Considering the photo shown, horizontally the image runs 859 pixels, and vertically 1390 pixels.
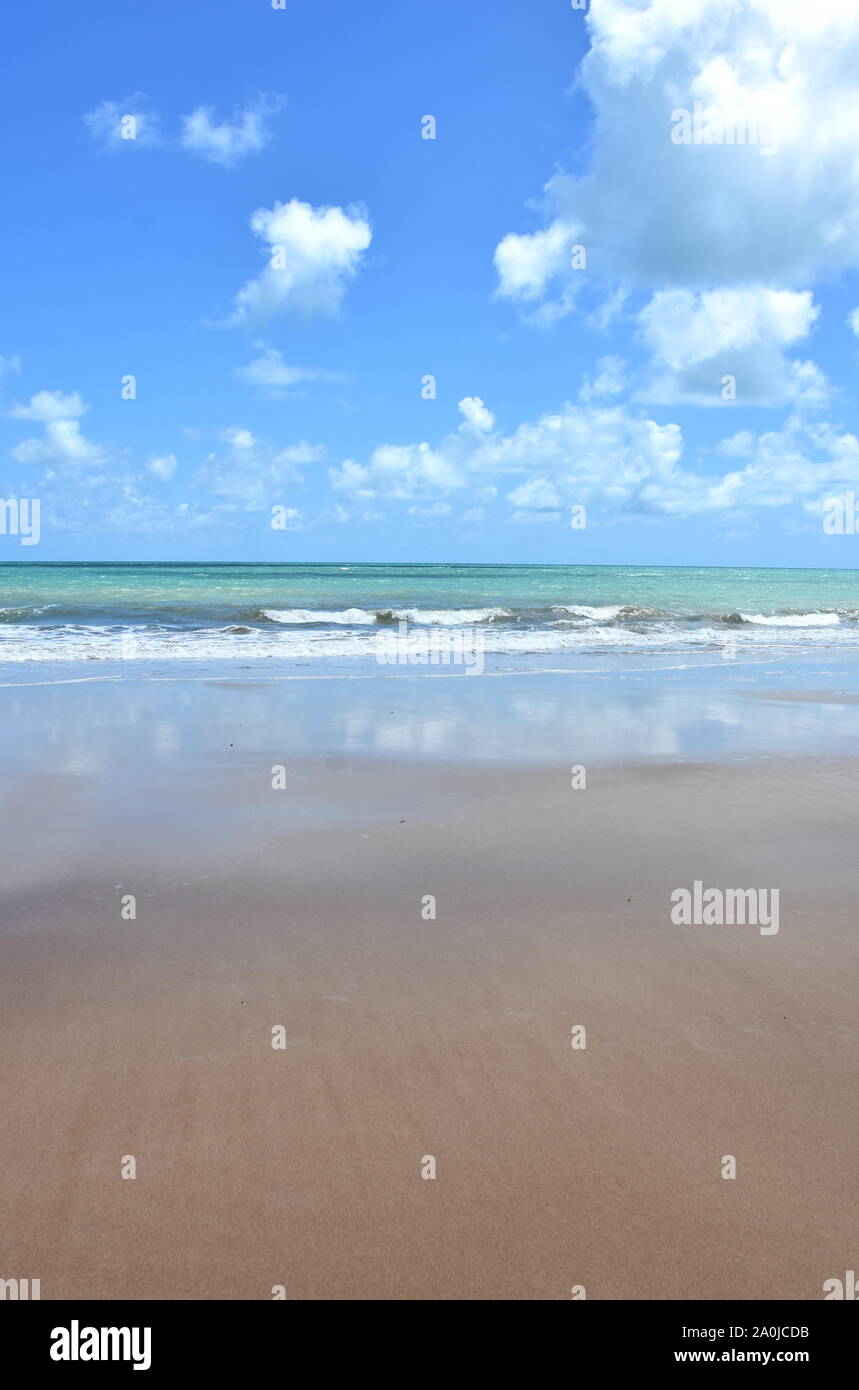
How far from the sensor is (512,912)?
486 cm

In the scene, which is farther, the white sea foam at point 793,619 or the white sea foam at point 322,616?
the white sea foam at point 793,619

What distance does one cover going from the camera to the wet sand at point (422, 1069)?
98.0 inches

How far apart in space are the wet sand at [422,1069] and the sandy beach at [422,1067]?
0.5 inches

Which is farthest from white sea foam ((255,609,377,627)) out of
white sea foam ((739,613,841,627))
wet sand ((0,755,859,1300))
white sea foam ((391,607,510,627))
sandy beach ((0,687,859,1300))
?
wet sand ((0,755,859,1300))

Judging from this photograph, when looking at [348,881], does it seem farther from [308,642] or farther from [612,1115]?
[308,642]

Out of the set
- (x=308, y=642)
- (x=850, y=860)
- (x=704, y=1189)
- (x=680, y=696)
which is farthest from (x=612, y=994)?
(x=308, y=642)

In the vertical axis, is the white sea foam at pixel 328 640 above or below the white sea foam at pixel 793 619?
below

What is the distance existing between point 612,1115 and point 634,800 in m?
4.39

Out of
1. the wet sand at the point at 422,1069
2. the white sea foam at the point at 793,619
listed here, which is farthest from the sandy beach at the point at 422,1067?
the white sea foam at the point at 793,619

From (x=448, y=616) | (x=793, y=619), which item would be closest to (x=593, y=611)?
(x=448, y=616)

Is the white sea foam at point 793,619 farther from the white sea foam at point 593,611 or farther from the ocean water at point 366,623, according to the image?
the white sea foam at point 593,611

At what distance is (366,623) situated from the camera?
3166 cm

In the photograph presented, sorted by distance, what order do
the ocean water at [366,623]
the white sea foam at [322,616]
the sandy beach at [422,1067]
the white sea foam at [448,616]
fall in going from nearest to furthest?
1. the sandy beach at [422,1067]
2. the ocean water at [366,623]
3. the white sea foam at [322,616]
4. the white sea foam at [448,616]

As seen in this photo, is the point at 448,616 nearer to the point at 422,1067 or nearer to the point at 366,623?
the point at 366,623
